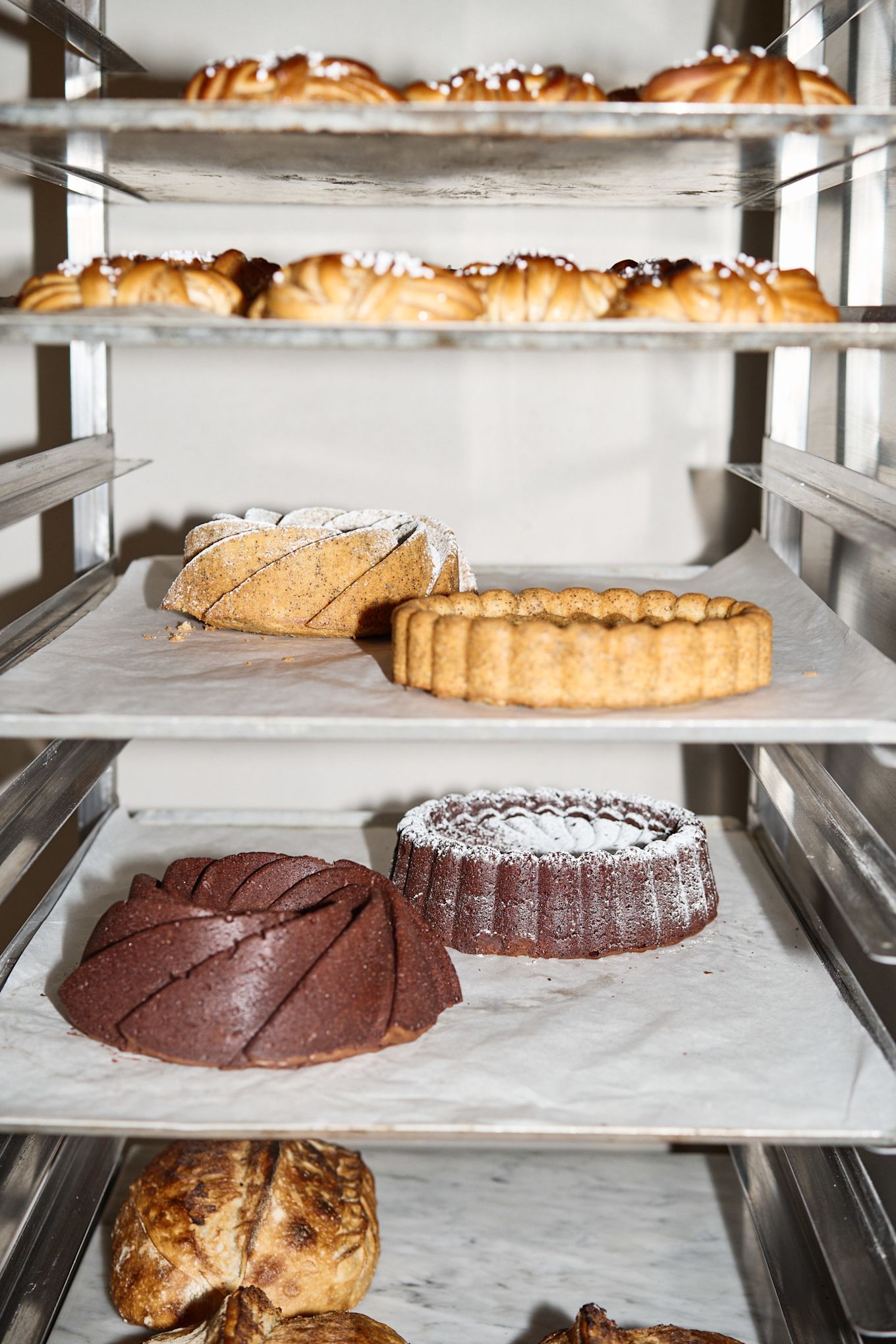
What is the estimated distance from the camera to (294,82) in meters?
1.38

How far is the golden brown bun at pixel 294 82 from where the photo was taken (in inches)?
54.1

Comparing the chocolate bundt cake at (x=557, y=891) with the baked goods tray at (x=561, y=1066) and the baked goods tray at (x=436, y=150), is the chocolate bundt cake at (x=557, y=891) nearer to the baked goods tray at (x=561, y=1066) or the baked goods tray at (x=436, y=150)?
the baked goods tray at (x=561, y=1066)

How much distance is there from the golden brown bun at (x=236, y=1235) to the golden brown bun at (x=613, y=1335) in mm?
313

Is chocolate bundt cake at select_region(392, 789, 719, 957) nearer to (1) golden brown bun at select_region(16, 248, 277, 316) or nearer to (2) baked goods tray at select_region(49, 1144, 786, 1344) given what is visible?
(2) baked goods tray at select_region(49, 1144, 786, 1344)

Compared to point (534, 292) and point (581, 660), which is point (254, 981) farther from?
point (534, 292)

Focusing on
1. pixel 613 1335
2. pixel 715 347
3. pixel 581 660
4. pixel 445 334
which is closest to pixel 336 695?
pixel 581 660

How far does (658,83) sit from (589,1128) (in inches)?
44.6

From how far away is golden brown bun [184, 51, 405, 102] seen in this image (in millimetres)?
1373

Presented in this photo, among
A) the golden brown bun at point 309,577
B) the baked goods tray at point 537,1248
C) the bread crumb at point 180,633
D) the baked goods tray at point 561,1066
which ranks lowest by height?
the baked goods tray at point 537,1248

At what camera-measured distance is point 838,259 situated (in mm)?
2010

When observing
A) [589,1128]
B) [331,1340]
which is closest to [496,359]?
[589,1128]

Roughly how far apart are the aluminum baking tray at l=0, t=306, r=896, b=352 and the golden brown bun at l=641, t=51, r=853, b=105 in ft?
0.84

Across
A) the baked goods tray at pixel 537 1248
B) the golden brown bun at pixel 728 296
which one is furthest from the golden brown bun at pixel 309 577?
the baked goods tray at pixel 537 1248

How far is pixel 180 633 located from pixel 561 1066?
29.6 inches
